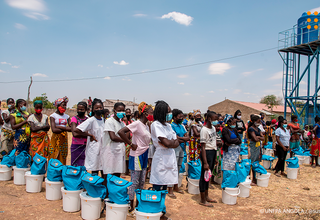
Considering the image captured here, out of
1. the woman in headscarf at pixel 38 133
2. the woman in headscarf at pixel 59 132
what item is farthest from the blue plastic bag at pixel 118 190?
→ the woman in headscarf at pixel 38 133

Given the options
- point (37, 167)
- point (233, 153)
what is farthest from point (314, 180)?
point (37, 167)

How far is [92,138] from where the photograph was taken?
12.4 feet

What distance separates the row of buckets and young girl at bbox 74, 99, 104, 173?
48cm

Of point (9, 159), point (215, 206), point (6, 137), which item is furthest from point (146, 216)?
point (6, 137)

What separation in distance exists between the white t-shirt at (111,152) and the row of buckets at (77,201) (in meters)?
0.51

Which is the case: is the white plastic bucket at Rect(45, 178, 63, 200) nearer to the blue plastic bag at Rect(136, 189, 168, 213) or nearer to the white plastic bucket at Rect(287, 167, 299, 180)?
the blue plastic bag at Rect(136, 189, 168, 213)

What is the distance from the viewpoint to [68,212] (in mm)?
3623

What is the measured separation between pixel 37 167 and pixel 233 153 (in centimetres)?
410

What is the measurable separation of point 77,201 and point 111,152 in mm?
1035

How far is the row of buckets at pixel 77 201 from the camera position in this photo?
3109mm

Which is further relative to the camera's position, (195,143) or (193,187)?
(195,143)

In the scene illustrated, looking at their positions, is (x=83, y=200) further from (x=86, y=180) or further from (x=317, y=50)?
(x=317, y=50)

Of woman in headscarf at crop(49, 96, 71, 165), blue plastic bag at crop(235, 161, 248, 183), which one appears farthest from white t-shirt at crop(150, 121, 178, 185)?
woman in headscarf at crop(49, 96, 71, 165)

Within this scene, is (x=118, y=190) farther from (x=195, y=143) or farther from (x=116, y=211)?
(x=195, y=143)
